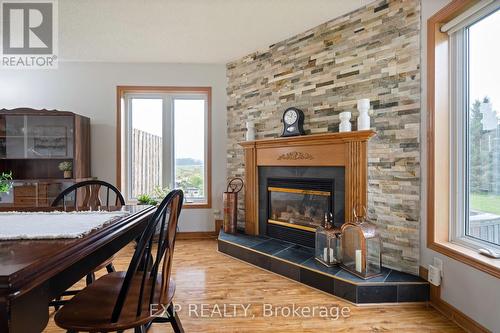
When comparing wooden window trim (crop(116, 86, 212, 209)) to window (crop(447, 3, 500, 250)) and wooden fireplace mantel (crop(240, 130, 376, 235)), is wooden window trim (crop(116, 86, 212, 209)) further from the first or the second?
window (crop(447, 3, 500, 250))

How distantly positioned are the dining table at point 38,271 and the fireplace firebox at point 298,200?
2.09 m

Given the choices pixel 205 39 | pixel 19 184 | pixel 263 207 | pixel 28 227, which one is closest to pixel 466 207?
pixel 263 207

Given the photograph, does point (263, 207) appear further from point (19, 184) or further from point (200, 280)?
point (19, 184)

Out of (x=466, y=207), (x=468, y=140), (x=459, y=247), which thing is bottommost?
(x=459, y=247)

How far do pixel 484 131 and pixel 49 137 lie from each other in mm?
4425

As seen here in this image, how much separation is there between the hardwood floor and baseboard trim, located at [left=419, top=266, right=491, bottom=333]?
0.13 ft

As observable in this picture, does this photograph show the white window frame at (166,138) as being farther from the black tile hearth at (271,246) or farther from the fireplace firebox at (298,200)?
the black tile hearth at (271,246)

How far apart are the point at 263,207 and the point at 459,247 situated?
1.93 meters

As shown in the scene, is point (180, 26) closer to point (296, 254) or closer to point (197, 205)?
point (197, 205)

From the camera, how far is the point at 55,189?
3.32 meters

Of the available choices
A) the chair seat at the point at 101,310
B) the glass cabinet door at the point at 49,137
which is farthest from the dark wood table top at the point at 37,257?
the glass cabinet door at the point at 49,137

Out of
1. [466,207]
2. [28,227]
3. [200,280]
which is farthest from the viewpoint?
[200,280]

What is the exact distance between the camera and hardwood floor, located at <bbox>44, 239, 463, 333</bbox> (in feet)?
5.75

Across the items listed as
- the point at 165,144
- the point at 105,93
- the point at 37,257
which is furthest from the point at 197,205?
the point at 37,257
